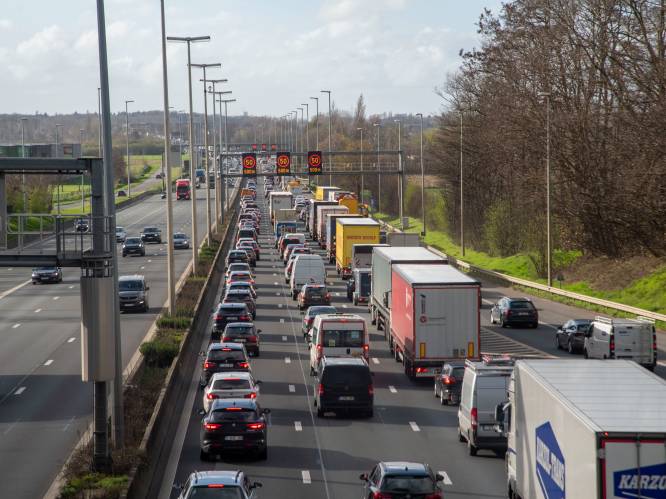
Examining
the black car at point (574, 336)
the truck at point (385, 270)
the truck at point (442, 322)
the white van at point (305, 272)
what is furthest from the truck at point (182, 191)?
the truck at point (442, 322)

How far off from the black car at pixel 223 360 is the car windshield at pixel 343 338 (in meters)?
3.11

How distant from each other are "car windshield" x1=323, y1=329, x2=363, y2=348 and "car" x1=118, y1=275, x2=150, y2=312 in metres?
20.2

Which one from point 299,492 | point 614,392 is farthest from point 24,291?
point 614,392

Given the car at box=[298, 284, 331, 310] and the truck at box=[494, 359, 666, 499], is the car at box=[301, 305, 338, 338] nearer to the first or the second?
the car at box=[298, 284, 331, 310]

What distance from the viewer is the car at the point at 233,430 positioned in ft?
88.4

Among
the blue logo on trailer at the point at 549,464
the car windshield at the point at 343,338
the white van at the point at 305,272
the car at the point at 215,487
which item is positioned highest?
the blue logo on trailer at the point at 549,464

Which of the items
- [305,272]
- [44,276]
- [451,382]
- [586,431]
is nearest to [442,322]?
[451,382]

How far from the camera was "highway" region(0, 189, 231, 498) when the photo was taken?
27188mm

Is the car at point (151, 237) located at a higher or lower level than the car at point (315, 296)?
lower

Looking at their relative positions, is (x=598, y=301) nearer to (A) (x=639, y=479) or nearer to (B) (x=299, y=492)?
(B) (x=299, y=492)

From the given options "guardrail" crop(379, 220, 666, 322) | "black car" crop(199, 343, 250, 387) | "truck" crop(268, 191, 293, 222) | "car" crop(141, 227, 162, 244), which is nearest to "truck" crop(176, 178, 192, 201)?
"truck" crop(268, 191, 293, 222)

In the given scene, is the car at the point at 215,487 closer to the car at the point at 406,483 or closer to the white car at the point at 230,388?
the car at the point at 406,483

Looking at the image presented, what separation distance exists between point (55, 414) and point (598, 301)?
3150 cm

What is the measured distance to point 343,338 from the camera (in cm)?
3975
